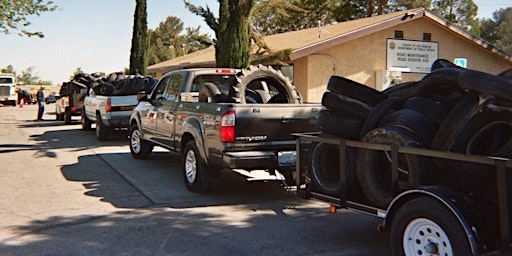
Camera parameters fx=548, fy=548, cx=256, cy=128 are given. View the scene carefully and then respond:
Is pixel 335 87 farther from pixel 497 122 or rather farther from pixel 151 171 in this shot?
pixel 151 171

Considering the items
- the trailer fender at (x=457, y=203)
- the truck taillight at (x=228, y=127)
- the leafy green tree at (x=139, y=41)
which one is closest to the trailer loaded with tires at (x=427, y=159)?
the trailer fender at (x=457, y=203)

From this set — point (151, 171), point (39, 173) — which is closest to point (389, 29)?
point (151, 171)

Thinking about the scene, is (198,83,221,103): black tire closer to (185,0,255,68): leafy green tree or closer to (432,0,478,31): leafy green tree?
(185,0,255,68): leafy green tree

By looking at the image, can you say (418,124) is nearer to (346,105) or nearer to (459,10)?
(346,105)

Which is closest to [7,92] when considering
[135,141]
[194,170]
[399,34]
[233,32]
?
[399,34]

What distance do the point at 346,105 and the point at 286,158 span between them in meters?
2.14

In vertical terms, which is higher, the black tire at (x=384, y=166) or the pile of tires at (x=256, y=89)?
the pile of tires at (x=256, y=89)

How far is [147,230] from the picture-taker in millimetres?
6402

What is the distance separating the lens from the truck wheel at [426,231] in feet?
13.3

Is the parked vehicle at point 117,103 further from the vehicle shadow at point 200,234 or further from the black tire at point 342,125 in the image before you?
the black tire at point 342,125

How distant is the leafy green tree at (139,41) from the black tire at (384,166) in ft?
64.4

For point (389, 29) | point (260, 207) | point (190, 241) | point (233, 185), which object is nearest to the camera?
point (190, 241)

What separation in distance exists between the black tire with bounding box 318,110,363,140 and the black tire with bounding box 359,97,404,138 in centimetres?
17

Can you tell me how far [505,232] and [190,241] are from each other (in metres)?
3.22
